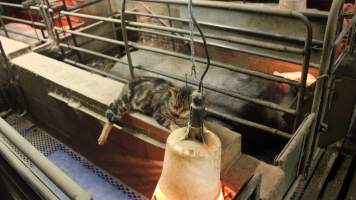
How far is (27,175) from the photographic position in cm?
116

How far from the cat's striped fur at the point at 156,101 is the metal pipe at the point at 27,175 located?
3.79 feet

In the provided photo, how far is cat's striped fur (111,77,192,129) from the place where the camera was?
7.43ft

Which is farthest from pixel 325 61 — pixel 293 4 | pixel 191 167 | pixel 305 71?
pixel 293 4

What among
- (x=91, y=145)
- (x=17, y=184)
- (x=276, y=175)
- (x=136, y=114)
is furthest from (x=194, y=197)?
(x=91, y=145)

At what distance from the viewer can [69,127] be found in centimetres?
331

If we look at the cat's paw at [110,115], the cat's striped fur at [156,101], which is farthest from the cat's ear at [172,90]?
the cat's paw at [110,115]

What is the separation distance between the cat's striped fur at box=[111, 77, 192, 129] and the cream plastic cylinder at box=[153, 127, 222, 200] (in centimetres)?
135

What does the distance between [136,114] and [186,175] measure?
1.72 meters

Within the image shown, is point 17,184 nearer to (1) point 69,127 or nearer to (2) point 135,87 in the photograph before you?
(2) point 135,87

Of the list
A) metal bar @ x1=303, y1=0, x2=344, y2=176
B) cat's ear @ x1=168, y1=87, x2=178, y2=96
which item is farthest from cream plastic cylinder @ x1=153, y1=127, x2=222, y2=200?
cat's ear @ x1=168, y1=87, x2=178, y2=96

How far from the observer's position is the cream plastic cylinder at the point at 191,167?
2.54 ft

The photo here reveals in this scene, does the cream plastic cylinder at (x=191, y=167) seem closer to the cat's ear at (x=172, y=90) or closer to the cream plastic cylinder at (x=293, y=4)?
the cat's ear at (x=172, y=90)

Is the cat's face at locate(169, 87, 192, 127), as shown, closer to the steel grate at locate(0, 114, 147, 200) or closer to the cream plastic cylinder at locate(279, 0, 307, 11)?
the steel grate at locate(0, 114, 147, 200)

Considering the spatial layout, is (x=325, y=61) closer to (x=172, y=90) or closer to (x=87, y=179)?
(x=172, y=90)
